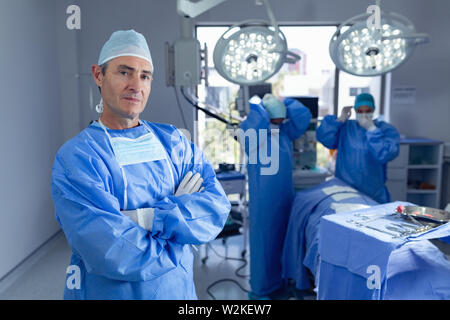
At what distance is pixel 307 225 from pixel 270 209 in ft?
1.10

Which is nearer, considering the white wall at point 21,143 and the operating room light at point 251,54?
the operating room light at point 251,54

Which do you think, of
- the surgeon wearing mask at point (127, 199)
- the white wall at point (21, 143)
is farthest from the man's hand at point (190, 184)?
the white wall at point (21, 143)

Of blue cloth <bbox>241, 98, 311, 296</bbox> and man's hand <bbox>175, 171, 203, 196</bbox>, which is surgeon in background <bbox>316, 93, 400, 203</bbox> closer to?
blue cloth <bbox>241, 98, 311, 296</bbox>

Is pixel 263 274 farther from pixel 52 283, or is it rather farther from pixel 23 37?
pixel 23 37

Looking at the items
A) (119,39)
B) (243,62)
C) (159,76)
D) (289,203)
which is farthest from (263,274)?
(119,39)

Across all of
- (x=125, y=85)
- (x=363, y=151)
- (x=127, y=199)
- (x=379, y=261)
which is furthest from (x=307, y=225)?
(x=125, y=85)

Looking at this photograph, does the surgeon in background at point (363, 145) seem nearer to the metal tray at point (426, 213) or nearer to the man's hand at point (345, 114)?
the man's hand at point (345, 114)

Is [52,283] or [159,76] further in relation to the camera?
[52,283]

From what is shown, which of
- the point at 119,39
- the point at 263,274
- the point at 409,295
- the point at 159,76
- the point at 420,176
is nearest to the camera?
the point at 119,39

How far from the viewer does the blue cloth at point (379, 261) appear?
50.9 inches

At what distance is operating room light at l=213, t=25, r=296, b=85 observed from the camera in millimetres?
1276

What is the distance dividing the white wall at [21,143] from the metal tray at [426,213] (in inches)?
83.3

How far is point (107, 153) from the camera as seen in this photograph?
92 cm

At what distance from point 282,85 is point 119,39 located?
332cm
